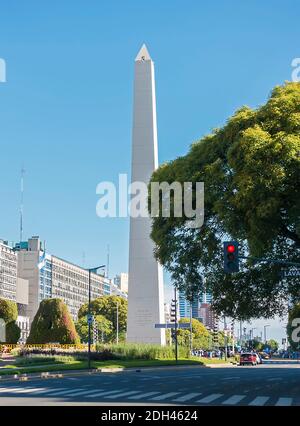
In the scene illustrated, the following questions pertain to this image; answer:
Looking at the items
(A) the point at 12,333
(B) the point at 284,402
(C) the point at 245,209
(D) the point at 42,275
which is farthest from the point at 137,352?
(D) the point at 42,275

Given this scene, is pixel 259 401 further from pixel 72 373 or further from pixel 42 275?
pixel 42 275

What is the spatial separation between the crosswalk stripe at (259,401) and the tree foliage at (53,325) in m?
49.1

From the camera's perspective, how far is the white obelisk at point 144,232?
59562 mm

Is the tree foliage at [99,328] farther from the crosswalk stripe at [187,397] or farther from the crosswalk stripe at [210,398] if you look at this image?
the crosswalk stripe at [210,398]

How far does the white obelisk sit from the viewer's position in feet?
195

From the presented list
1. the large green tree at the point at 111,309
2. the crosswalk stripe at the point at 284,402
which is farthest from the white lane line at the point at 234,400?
the large green tree at the point at 111,309

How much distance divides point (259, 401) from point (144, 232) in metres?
38.6

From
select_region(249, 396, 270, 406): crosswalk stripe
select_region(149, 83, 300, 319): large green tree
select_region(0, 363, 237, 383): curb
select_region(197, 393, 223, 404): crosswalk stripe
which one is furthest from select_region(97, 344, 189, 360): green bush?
select_region(249, 396, 270, 406): crosswalk stripe

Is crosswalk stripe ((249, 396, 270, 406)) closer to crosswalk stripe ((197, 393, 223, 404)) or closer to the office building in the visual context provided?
crosswalk stripe ((197, 393, 223, 404))

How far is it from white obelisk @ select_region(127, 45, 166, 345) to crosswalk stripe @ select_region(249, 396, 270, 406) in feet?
119

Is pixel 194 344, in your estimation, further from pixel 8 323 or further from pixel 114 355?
pixel 114 355

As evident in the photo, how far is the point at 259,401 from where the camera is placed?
21.6m

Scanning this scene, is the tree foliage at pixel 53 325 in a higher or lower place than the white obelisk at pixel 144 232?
lower
